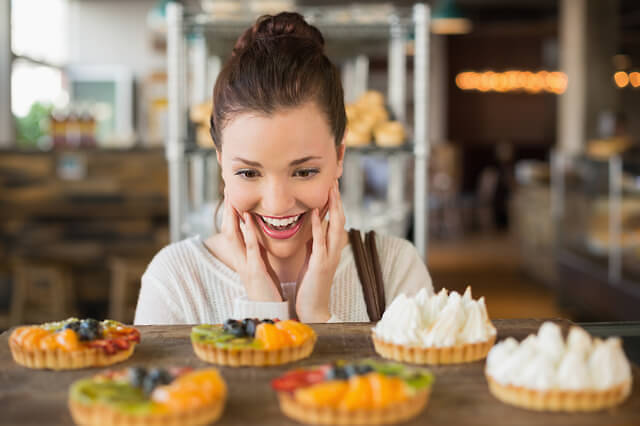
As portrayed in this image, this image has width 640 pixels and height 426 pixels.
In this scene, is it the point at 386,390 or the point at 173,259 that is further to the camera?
the point at 173,259

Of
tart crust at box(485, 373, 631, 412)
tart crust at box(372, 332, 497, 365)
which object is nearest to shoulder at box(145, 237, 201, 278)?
tart crust at box(372, 332, 497, 365)

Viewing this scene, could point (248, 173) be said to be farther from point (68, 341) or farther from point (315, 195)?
point (68, 341)

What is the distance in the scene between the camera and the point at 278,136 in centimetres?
140

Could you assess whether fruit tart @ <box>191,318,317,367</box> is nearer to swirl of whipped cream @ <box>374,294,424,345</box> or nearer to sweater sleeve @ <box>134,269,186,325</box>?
swirl of whipped cream @ <box>374,294,424,345</box>

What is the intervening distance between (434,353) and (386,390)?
24 cm

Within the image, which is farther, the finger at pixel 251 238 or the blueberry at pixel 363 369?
the finger at pixel 251 238

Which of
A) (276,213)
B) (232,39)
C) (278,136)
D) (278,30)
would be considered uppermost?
(232,39)

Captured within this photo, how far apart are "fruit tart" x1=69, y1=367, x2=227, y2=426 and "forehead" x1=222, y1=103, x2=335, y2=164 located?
1.94ft

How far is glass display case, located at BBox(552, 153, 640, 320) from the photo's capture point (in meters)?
4.67

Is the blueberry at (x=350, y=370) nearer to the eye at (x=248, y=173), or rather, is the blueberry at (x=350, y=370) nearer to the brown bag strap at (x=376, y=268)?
the eye at (x=248, y=173)

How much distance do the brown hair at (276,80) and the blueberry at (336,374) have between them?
681 millimetres

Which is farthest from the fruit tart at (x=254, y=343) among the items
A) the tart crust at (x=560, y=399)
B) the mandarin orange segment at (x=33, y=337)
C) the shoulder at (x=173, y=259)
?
the shoulder at (x=173, y=259)

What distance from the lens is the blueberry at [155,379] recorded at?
84 centimetres

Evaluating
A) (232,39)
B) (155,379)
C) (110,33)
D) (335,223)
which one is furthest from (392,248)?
(110,33)
